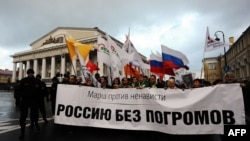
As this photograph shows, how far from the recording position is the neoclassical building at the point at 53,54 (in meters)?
66.6

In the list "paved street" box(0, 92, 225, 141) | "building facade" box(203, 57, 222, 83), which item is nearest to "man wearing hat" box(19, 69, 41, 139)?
"paved street" box(0, 92, 225, 141)

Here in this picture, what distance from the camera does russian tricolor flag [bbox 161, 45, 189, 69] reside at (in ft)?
25.7

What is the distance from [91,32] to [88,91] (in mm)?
62362

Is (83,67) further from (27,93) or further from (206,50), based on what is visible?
(206,50)

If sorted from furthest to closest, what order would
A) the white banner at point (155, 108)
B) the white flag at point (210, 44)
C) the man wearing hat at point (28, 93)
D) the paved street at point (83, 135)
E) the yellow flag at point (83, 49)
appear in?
the white flag at point (210, 44) < the yellow flag at point (83, 49) < the man wearing hat at point (28, 93) < the paved street at point (83, 135) < the white banner at point (155, 108)

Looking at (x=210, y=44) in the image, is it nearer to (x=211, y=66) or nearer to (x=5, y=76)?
(x=211, y=66)

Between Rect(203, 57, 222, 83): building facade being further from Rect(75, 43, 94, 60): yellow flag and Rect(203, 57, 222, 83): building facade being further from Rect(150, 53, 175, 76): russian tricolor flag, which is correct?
Rect(75, 43, 94, 60): yellow flag

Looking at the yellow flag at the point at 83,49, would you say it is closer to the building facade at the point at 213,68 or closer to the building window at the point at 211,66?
the building facade at the point at 213,68

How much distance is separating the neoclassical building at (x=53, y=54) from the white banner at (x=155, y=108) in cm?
5520

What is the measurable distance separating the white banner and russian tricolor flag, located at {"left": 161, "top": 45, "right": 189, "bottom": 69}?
248cm

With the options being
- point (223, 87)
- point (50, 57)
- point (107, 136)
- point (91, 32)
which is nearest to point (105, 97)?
point (107, 136)

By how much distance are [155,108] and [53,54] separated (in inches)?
2645

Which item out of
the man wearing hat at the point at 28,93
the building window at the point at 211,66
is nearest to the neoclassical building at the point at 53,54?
the building window at the point at 211,66

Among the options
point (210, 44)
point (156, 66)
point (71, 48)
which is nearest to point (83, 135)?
point (71, 48)
